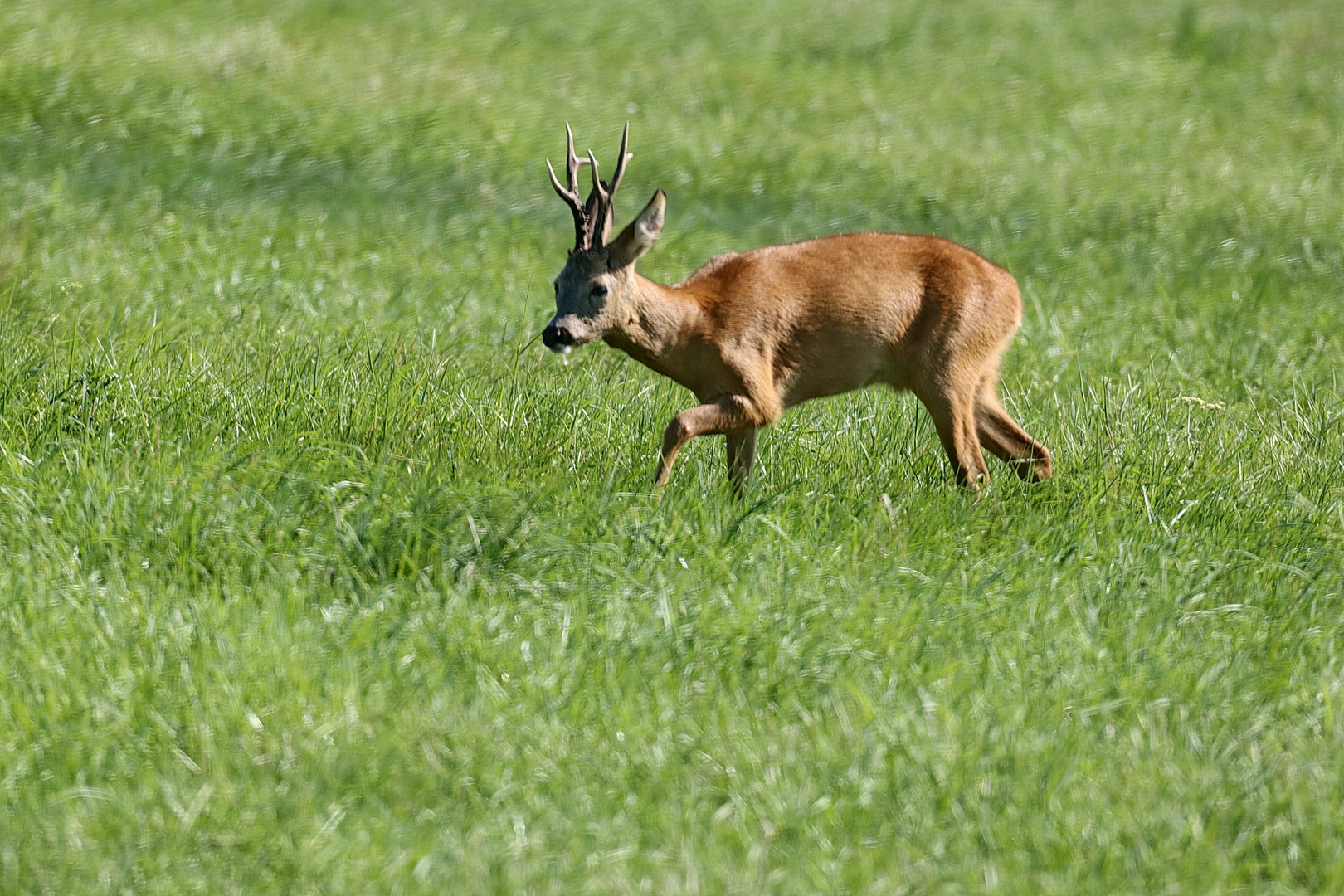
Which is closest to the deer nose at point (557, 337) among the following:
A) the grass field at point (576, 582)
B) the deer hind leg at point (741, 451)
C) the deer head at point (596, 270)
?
the deer head at point (596, 270)

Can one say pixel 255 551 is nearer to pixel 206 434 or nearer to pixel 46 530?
pixel 46 530

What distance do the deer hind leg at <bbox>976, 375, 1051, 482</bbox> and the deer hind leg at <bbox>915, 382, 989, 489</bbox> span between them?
0.27 meters

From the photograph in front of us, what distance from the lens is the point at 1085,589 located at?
488 centimetres

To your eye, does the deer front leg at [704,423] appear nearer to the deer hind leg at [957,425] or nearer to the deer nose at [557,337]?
the deer nose at [557,337]

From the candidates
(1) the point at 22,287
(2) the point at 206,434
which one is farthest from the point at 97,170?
(2) the point at 206,434

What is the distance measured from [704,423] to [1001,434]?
4.66 feet

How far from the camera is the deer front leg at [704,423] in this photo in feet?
18.1

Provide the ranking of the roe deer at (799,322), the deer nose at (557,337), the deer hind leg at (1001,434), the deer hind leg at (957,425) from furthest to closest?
the deer hind leg at (1001,434) → the deer hind leg at (957,425) → the roe deer at (799,322) → the deer nose at (557,337)

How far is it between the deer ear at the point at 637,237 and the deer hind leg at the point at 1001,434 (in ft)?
5.17

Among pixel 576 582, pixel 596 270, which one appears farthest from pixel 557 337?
pixel 576 582

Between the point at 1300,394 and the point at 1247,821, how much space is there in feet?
14.2

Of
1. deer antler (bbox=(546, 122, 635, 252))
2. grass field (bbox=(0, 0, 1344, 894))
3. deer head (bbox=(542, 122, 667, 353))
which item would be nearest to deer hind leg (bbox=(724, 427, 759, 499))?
grass field (bbox=(0, 0, 1344, 894))

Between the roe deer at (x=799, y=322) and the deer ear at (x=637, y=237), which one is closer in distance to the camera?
the deer ear at (x=637, y=237)

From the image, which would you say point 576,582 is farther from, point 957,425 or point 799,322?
point 957,425
